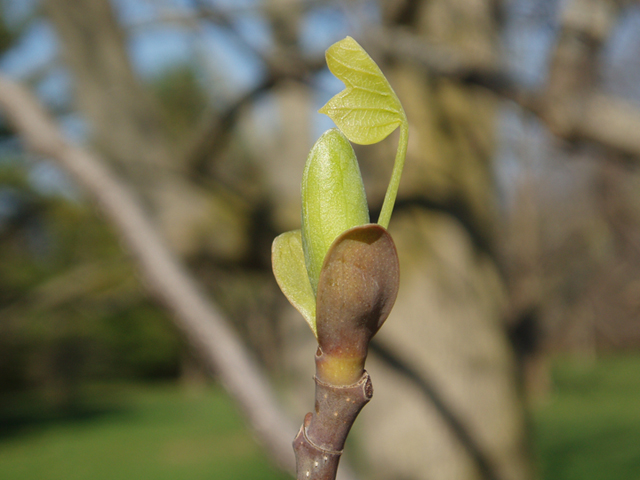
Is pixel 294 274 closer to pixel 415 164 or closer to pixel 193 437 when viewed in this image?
pixel 415 164

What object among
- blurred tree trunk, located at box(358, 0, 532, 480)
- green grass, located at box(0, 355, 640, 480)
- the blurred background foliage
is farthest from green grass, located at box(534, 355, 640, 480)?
blurred tree trunk, located at box(358, 0, 532, 480)

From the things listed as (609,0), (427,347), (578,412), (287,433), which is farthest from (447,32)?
(578,412)

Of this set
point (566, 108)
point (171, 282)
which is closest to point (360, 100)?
point (171, 282)

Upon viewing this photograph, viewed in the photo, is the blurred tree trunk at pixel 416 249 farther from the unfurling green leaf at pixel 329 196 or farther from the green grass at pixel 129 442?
the green grass at pixel 129 442

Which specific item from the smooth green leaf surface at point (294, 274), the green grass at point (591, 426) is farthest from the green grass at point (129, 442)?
the smooth green leaf surface at point (294, 274)

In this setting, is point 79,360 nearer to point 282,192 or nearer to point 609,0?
point 282,192

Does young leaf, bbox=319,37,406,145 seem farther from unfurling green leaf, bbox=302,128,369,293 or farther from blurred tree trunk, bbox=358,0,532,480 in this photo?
blurred tree trunk, bbox=358,0,532,480
